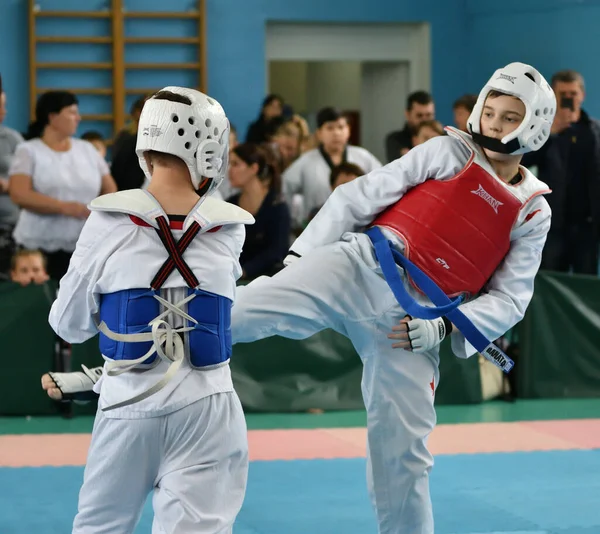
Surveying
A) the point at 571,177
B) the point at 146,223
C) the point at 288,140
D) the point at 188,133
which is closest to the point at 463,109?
the point at 571,177

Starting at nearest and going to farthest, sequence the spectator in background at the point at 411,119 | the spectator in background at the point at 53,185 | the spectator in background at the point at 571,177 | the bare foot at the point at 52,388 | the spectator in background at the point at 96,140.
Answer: the bare foot at the point at 52,388 < the spectator in background at the point at 53,185 < the spectator in background at the point at 571,177 < the spectator in background at the point at 411,119 < the spectator in background at the point at 96,140

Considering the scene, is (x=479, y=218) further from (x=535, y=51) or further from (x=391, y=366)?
(x=535, y=51)

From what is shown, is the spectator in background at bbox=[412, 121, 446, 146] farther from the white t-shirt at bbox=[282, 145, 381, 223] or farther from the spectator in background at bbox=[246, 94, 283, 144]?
the spectator in background at bbox=[246, 94, 283, 144]

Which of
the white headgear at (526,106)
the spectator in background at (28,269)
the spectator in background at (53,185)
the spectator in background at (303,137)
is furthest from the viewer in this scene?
the spectator in background at (303,137)

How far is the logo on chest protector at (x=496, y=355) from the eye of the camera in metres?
4.31

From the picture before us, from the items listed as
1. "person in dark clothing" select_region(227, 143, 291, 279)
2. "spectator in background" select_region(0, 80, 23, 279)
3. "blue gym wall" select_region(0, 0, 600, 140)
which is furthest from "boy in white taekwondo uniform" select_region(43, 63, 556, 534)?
"blue gym wall" select_region(0, 0, 600, 140)

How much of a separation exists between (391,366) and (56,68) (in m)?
10.6

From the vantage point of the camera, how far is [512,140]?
4223 millimetres

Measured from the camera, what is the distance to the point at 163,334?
314cm

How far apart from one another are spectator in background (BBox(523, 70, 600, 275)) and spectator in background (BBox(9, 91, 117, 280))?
11.6 ft

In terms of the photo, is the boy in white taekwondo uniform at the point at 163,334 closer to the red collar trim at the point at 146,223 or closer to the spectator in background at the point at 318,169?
the red collar trim at the point at 146,223

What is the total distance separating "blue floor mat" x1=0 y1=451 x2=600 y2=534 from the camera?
5250 millimetres

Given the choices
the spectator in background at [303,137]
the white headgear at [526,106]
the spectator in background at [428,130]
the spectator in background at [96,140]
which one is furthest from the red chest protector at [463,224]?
the spectator in background at [96,140]

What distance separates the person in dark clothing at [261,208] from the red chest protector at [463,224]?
3514mm
